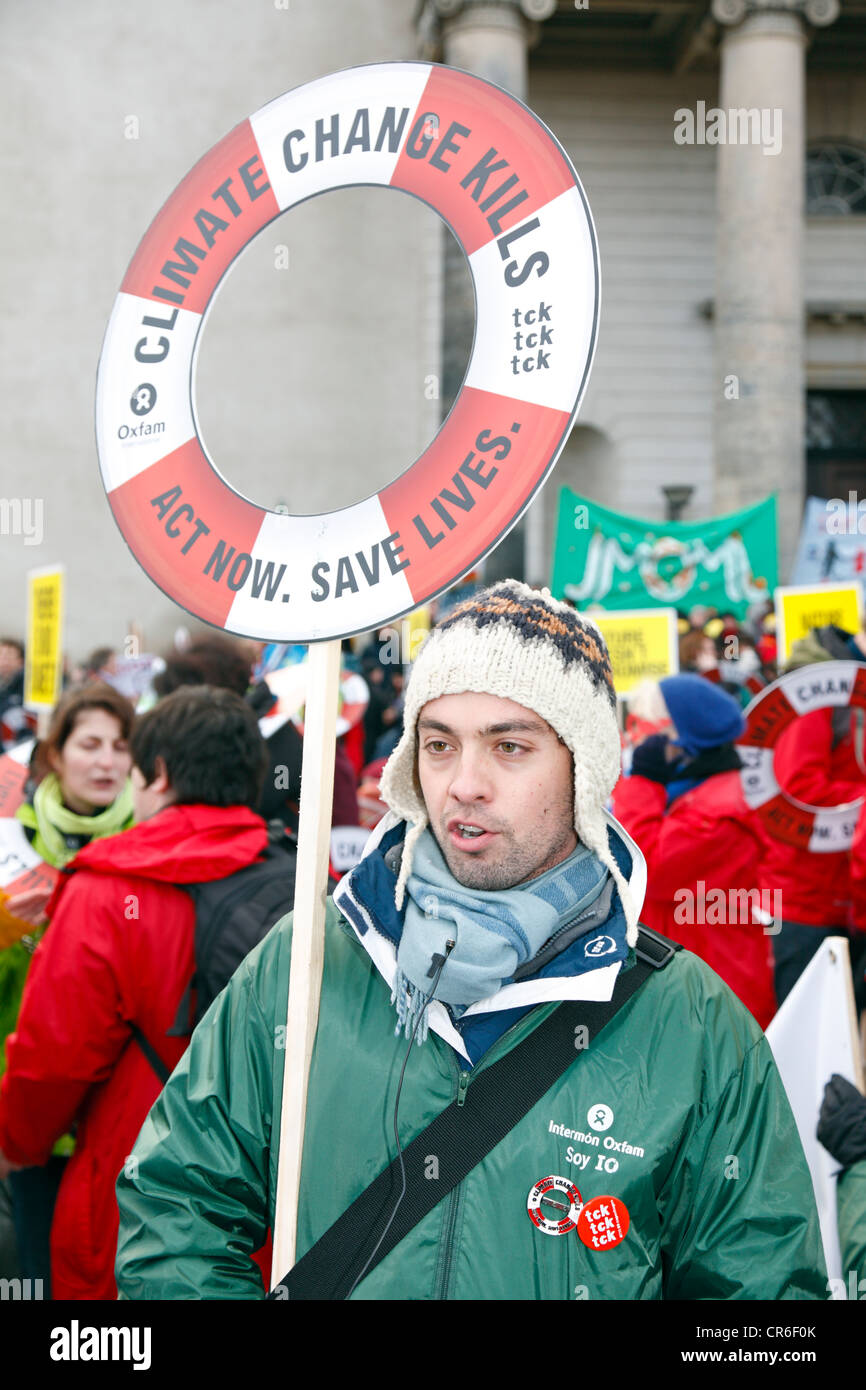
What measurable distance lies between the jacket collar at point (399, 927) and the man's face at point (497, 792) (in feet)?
0.35

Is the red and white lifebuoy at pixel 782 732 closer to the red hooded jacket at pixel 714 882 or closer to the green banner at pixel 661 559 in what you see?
the red hooded jacket at pixel 714 882

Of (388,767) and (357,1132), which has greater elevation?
(388,767)

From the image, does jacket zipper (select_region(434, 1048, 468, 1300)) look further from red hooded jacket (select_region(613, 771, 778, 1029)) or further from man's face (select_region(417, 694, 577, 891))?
red hooded jacket (select_region(613, 771, 778, 1029))

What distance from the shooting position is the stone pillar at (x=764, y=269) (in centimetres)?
1563

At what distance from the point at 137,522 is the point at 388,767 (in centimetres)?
52

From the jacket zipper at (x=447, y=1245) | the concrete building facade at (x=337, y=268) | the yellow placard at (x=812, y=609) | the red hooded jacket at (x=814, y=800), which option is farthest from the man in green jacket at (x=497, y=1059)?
the concrete building facade at (x=337, y=268)

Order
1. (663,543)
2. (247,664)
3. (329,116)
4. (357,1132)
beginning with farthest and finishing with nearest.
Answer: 1. (663,543)
2. (247,664)
3. (329,116)
4. (357,1132)

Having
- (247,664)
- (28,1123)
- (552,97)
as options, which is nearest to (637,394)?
(552,97)

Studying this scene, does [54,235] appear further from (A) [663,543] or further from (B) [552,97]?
(A) [663,543]

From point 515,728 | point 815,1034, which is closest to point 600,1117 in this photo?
point 515,728

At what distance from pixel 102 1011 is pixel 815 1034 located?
1.78 meters

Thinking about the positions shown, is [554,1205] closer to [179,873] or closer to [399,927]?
[399,927]
